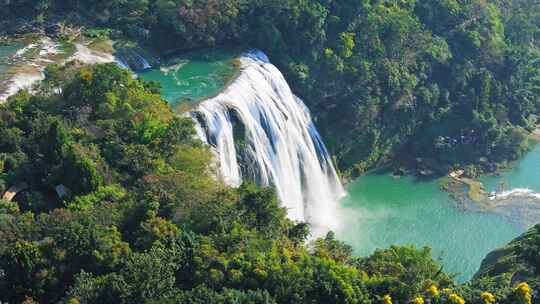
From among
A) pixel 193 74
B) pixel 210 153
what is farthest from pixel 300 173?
pixel 210 153

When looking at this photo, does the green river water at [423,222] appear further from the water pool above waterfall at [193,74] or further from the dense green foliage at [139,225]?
the water pool above waterfall at [193,74]

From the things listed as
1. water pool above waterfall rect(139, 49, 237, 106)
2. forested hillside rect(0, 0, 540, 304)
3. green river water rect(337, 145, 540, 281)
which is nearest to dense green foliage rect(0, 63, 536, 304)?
forested hillside rect(0, 0, 540, 304)

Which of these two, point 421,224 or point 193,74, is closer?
point 421,224

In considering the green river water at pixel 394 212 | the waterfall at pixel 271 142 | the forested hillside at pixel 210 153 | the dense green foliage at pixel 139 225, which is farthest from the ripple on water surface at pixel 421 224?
the dense green foliage at pixel 139 225

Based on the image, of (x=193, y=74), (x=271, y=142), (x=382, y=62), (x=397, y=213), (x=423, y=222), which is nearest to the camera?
(x=271, y=142)

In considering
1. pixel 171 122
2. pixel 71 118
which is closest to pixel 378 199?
pixel 171 122

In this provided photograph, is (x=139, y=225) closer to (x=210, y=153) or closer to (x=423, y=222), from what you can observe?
(x=210, y=153)

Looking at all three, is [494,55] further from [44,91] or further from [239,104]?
[44,91]

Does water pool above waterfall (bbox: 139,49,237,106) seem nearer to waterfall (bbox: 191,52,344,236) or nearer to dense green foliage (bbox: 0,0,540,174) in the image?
waterfall (bbox: 191,52,344,236)
